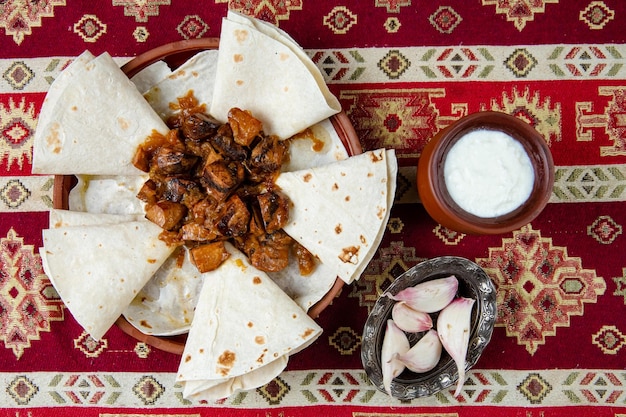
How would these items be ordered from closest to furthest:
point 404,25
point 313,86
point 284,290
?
point 313,86 → point 284,290 → point 404,25

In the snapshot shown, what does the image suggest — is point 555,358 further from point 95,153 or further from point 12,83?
point 12,83

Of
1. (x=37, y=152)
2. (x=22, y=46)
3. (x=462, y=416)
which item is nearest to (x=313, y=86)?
(x=37, y=152)

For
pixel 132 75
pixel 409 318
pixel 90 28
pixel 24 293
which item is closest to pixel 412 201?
pixel 409 318

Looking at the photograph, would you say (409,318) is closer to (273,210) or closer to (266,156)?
(273,210)

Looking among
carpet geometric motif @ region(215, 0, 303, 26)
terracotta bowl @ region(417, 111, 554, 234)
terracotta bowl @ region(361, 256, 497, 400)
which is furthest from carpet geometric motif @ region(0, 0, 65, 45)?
terracotta bowl @ region(361, 256, 497, 400)

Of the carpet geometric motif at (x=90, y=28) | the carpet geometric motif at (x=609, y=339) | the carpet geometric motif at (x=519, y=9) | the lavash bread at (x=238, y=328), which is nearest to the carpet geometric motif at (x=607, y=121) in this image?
the carpet geometric motif at (x=519, y=9)

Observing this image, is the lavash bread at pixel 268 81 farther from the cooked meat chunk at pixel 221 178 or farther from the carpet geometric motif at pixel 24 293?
the carpet geometric motif at pixel 24 293
